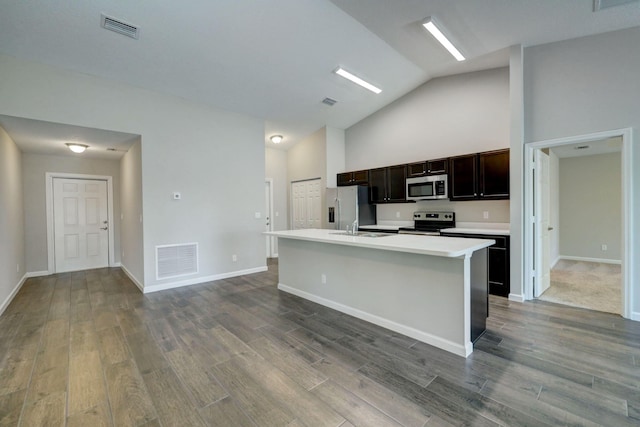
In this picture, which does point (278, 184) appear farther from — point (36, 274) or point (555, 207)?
point (555, 207)

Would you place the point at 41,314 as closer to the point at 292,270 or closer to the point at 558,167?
the point at 292,270

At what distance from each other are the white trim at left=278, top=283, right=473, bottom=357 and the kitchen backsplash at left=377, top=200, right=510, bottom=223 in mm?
2892

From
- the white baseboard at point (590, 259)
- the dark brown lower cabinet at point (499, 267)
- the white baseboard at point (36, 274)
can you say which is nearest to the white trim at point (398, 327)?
the dark brown lower cabinet at point (499, 267)

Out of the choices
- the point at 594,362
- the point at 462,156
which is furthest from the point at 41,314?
the point at 462,156

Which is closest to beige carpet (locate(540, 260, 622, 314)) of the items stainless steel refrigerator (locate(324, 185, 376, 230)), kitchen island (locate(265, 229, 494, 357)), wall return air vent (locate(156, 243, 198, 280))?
kitchen island (locate(265, 229, 494, 357))

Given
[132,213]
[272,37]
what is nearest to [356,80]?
[272,37]

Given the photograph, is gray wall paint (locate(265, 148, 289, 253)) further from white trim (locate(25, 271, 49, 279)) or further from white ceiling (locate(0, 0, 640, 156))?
white trim (locate(25, 271, 49, 279))

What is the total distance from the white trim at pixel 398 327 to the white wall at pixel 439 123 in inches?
137

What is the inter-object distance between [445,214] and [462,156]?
1.05 m

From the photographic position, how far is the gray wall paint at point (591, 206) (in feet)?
19.8

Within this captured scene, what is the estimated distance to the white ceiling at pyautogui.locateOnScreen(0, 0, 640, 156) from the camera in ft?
9.74

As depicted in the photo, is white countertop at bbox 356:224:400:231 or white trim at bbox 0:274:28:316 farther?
white countertop at bbox 356:224:400:231

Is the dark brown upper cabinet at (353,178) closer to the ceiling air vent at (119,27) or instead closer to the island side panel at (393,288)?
the island side panel at (393,288)

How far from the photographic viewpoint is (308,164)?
7.04 metres
